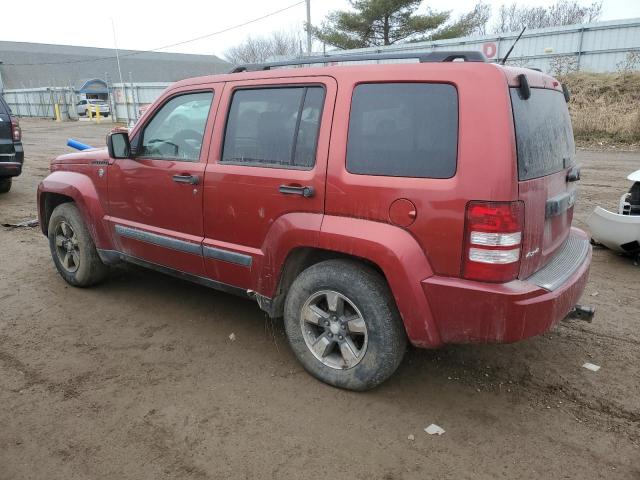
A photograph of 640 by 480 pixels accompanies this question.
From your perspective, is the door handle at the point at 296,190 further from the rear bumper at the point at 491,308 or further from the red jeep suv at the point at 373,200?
the rear bumper at the point at 491,308

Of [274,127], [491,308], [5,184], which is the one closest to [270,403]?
[491,308]

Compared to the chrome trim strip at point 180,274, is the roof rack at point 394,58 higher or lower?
higher

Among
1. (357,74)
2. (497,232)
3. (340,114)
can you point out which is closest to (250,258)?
(340,114)

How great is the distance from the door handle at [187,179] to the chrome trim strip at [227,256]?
1.51 ft

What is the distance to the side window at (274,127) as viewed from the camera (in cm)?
307

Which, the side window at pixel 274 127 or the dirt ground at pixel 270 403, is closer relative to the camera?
the dirt ground at pixel 270 403

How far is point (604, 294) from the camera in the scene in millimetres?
4531

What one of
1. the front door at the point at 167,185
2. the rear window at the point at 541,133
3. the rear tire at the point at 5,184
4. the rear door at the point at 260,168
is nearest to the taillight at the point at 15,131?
the rear tire at the point at 5,184

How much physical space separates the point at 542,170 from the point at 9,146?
29.0 ft

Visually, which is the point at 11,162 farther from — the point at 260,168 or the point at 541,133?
the point at 541,133

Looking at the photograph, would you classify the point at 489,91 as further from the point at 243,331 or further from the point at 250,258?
the point at 243,331

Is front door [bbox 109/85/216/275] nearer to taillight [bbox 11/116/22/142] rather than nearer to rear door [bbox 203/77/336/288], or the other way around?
rear door [bbox 203/77/336/288]

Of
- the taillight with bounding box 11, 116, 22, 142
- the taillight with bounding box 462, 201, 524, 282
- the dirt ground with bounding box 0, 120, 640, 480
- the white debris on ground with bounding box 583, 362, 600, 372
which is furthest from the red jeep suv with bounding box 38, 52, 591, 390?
the taillight with bounding box 11, 116, 22, 142

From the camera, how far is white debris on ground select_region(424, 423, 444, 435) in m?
2.74
